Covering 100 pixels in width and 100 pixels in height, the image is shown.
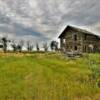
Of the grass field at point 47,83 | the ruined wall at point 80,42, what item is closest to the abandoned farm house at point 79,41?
the ruined wall at point 80,42

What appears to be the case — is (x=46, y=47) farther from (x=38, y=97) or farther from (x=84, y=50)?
(x=38, y=97)

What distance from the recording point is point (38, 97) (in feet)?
47.1

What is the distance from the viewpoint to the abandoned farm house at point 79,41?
164 feet

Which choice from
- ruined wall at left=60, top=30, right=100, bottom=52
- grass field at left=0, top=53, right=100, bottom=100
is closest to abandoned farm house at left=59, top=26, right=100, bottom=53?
ruined wall at left=60, top=30, right=100, bottom=52

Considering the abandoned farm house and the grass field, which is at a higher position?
the abandoned farm house

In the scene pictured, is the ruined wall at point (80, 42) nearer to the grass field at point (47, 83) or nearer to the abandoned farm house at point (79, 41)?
the abandoned farm house at point (79, 41)

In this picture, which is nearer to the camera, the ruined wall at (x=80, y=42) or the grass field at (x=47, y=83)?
the grass field at (x=47, y=83)

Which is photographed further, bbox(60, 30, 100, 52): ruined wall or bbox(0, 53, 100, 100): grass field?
bbox(60, 30, 100, 52): ruined wall

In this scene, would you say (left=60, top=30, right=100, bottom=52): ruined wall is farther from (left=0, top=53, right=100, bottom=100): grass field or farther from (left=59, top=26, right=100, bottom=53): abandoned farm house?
(left=0, top=53, right=100, bottom=100): grass field

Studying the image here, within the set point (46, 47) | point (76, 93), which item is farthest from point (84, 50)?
point (46, 47)

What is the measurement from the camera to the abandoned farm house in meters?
49.9

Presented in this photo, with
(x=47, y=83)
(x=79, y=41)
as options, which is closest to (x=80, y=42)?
(x=79, y=41)

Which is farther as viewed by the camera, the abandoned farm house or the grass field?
the abandoned farm house

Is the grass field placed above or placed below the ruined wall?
below
